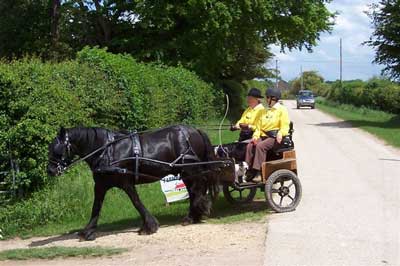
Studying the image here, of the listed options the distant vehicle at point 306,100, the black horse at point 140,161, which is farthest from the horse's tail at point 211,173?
the distant vehicle at point 306,100

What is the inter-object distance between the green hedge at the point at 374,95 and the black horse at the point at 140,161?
4141 centimetres

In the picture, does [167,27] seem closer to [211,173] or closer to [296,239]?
[211,173]

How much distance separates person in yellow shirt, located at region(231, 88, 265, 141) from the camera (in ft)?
33.4

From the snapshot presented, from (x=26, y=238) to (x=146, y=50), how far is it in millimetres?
23823

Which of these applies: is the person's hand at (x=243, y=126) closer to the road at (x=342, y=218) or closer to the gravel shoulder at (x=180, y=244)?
the road at (x=342, y=218)

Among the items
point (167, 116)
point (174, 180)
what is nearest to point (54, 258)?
point (174, 180)

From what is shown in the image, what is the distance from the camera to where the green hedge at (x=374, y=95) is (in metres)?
51.6

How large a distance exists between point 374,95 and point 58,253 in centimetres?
5302

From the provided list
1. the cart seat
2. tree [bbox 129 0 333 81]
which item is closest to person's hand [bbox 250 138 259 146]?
the cart seat

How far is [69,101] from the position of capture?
11.2 m

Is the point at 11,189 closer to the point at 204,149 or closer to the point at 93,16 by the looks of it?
the point at 204,149

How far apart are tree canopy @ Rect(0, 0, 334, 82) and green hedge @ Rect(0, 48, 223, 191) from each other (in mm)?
11890

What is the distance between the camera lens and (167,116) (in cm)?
1858

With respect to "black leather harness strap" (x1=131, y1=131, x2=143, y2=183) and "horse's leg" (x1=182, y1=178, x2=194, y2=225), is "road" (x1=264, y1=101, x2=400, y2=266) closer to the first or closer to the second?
"horse's leg" (x1=182, y1=178, x2=194, y2=225)
